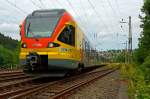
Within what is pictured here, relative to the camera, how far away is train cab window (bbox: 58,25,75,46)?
1827 cm

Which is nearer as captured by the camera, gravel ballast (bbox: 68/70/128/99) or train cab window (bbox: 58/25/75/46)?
gravel ballast (bbox: 68/70/128/99)

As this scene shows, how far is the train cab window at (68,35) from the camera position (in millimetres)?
18266

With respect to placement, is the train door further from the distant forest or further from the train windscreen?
the distant forest

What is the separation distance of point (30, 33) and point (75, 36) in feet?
9.05

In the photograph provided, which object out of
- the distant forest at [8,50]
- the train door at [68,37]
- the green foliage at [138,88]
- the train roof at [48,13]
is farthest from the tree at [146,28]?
the distant forest at [8,50]

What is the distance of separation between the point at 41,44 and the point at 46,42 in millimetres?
238

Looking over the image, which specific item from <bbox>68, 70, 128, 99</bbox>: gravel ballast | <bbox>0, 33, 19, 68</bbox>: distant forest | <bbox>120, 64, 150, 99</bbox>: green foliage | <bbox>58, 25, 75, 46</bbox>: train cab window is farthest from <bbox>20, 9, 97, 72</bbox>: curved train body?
<bbox>0, 33, 19, 68</bbox>: distant forest

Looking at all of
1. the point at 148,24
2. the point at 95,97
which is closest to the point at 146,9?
the point at 148,24

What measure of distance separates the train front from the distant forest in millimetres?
67381

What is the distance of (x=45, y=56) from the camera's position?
58.6 feet

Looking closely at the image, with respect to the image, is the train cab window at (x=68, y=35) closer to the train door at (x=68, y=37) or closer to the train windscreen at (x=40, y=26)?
the train door at (x=68, y=37)

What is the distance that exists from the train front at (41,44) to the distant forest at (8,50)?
67.4 metres

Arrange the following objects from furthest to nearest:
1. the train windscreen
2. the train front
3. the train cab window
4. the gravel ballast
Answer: the train cab window < the train windscreen < the train front < the gravel ballast

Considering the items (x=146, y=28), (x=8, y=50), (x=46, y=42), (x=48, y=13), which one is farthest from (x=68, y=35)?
(x=8, y=50)
